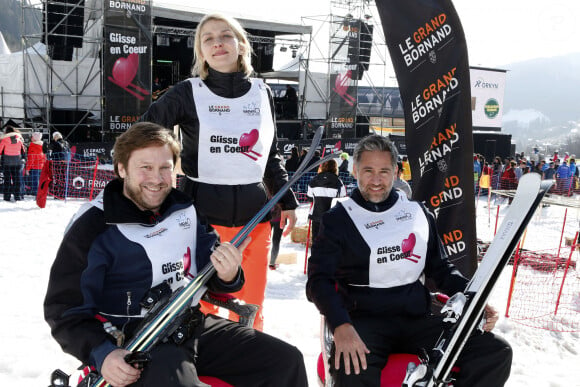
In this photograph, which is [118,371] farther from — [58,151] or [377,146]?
[58,151]

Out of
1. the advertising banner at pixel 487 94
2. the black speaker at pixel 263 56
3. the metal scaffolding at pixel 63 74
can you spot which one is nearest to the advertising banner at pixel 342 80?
the black speaker at pixel 263 56

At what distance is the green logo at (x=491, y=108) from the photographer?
31.8 meters

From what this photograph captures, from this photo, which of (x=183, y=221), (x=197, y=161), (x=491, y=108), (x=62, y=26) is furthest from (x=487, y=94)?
(x=183, y=221)

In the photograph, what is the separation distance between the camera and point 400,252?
2.42 m

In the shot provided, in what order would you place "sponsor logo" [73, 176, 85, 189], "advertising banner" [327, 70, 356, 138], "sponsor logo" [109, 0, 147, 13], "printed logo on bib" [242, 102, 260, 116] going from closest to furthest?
"printed logo on bib" [242, 102, 260, 116]
"sponsor logo" [73, 176, 85, 189]
"sponsor logo" [109, 0, 147, 13]
"advertising banner" [327, 70, 356, 138]

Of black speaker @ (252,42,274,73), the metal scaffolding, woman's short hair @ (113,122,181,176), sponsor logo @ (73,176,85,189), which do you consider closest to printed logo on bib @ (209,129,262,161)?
woman's short hair @ (113,122,181,176)

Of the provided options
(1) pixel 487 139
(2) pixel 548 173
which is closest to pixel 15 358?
(2) pixel 548 173

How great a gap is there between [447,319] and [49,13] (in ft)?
46.9

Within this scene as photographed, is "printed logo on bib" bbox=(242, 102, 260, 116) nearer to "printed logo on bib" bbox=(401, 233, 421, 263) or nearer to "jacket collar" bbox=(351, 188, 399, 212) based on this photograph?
"jacket collar" bbox=(351, 188, 399, 212)

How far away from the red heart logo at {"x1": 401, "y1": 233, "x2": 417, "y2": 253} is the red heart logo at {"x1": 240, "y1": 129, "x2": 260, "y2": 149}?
0.89 metres

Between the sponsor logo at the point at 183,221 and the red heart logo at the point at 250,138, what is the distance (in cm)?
59

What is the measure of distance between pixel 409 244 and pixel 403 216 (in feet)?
0.50

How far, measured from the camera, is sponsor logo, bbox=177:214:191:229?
6.82 ft

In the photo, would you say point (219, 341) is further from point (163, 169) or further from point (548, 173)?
point (548, 173)
